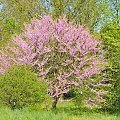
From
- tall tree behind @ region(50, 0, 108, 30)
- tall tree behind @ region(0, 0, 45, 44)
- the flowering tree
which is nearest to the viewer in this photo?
the flowering tree

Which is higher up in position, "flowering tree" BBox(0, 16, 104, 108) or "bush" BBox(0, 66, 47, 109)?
"flowering tree" BBox(0, 16, 104, 108)

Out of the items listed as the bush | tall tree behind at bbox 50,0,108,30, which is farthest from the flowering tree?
tall tree behind at bbox 50,0,108,30

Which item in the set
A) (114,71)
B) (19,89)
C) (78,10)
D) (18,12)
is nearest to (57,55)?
(114,71)

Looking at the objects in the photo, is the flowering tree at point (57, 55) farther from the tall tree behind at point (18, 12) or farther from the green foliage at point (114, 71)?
the tall tree behind at point (18, 12)

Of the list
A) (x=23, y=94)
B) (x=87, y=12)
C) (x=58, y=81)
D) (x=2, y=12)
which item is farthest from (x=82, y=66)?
(x=2, y=12)

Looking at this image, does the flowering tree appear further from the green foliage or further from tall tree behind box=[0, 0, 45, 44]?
tall tree behind box=[0, 0, 45, 44]

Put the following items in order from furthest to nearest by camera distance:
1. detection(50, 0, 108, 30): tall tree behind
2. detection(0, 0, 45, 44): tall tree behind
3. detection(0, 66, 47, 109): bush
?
detection(0, 0, 45, 44): tall tree behind, detection(50, 0, 108, 30): tall tree behind, detection(0, 66, 47, 109): bush

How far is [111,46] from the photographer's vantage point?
14.6 m

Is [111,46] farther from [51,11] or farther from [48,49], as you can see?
[51,11]

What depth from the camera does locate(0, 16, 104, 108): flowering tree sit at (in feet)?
45.1

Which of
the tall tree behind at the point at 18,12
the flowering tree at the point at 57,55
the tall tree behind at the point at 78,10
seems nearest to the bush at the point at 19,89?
the flowering tree at the point at 57,55

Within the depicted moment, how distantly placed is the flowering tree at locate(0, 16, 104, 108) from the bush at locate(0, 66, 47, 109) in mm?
2151

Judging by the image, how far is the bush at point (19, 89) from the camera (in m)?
11.0

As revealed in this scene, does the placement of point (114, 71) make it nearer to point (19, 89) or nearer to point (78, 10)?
point (19, 89)
